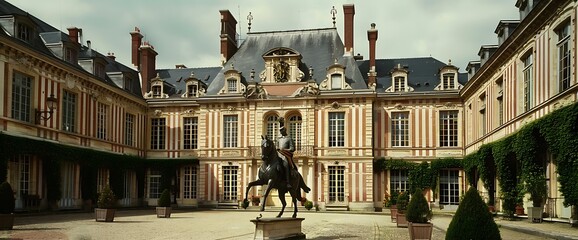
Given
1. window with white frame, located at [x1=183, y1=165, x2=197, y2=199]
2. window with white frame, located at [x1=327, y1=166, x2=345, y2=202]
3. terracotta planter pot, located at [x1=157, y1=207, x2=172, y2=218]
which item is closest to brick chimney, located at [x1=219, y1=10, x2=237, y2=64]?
window with white frame, located at [x1=183, y1=165, x2=197, y2=199]

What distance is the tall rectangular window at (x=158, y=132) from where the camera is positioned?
36.7 metres

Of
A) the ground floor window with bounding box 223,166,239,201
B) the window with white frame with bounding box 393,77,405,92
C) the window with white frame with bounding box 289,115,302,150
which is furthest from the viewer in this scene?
the ground floor window with bounding box 223,166,239,201

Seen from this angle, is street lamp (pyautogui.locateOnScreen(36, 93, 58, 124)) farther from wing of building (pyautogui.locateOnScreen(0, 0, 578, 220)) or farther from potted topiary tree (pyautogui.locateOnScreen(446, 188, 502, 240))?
potted topiary tree (pyautogui.locateOnScreen(446, 188, 502, 240))

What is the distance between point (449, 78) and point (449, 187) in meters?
5.99

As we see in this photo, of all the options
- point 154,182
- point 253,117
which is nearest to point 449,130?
point 253,117

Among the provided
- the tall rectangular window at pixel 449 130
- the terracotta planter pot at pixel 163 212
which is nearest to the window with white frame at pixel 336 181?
the tall rectangular window at pixel 449 130

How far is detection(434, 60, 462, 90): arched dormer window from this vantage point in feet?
109

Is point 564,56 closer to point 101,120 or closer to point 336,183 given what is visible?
point 336,183

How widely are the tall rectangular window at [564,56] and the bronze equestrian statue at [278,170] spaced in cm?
864

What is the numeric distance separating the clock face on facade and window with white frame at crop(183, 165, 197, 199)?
24.2 feet

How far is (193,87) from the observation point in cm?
3653

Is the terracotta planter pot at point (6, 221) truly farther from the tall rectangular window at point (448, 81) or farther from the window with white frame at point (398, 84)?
the tall rectangular window at point (448, 81)

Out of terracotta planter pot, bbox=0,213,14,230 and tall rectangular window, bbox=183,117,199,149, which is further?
tall rectangular window, bbox=183,117,199,149

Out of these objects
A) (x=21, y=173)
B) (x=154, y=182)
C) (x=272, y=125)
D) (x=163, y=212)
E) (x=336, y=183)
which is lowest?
(x=163, y=212)
